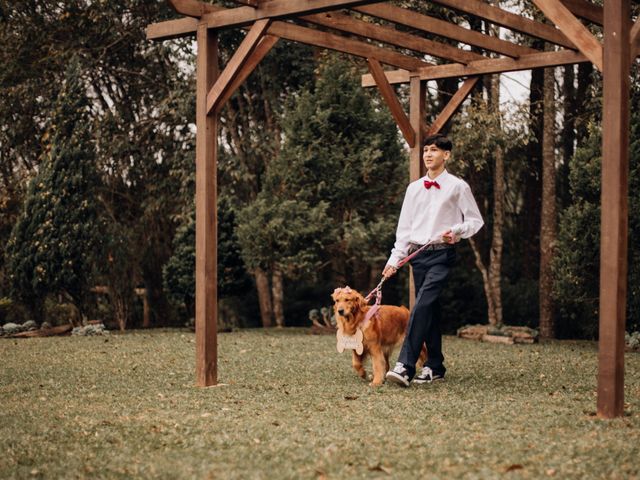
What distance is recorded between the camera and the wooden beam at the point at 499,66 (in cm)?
877

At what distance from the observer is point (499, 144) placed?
13.9 m

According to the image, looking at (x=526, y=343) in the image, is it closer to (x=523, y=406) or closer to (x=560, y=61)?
(x=560, y=61)

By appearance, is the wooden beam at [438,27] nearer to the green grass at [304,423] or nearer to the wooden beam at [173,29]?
the wooden beam at [173,29]

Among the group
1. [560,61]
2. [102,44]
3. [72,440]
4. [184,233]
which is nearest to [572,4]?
[560,61]

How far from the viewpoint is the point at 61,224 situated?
45.3 ft

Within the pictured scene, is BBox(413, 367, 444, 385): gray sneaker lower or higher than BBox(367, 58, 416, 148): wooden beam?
lower

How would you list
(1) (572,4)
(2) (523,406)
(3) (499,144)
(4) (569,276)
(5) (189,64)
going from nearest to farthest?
(2) (523,406) → (1) (572,4) → (4) (569,276) → (3) (499,144) → (5) (189,64)

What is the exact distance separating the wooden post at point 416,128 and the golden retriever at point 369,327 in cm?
165

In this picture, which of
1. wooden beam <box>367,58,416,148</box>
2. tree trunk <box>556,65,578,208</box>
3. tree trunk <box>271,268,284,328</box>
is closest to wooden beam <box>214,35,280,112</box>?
wooden beam <box>367,58,416,148</box>

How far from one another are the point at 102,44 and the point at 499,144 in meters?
7.83

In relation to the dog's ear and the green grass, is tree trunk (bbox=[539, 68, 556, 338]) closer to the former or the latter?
the green grass

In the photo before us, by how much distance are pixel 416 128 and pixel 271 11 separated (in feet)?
9.61

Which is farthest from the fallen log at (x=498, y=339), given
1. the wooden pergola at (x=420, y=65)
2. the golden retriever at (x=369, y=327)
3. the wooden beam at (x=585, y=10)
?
the wooden beam at (x=585, y=10)

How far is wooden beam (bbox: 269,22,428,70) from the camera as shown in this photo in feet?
27.0
